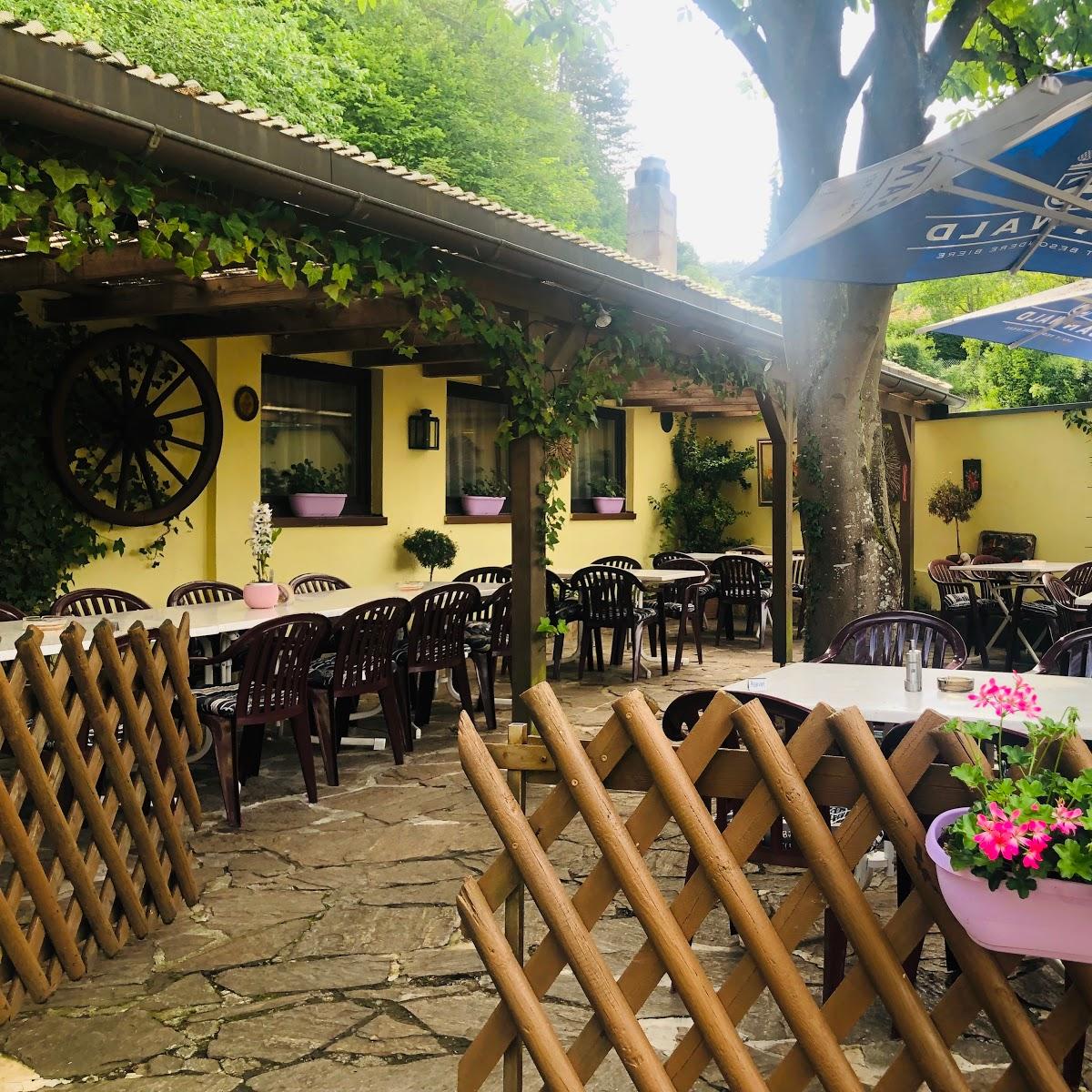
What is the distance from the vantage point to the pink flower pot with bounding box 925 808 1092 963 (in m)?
1.39

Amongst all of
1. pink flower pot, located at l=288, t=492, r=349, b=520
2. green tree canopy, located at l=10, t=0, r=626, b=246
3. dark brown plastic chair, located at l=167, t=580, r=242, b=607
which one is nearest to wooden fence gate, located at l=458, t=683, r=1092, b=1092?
dark brown plastic chair, located at l=167, t=580, r=242, b=607

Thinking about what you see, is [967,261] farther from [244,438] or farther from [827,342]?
[244,438]

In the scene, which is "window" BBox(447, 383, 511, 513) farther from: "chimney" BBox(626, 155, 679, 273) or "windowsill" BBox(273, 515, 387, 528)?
"chimney" BBox(626, 155, 679, 273)

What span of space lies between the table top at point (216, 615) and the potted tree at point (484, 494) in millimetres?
3448

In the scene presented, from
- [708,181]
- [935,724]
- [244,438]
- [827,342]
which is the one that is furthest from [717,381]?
[708,181]

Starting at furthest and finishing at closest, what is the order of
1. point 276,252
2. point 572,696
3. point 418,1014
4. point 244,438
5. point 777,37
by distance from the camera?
point 244,438, point 572,696, point 777,37, point 276,252, point 418,1014

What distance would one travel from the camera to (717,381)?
7.36 metres

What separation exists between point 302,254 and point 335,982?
2651 mm

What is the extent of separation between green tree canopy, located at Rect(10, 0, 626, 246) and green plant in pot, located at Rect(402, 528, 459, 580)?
862cm

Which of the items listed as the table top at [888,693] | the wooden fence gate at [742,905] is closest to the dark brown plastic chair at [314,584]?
the table top at [888,693]

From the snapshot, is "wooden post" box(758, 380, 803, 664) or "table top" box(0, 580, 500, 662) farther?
"wooden post" box(758, 380, 803, 664)

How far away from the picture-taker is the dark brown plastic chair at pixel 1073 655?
3.85 metres

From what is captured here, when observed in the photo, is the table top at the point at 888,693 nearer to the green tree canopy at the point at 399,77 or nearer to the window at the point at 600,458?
the window at the point at 600,458

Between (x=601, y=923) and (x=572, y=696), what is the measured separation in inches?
154
